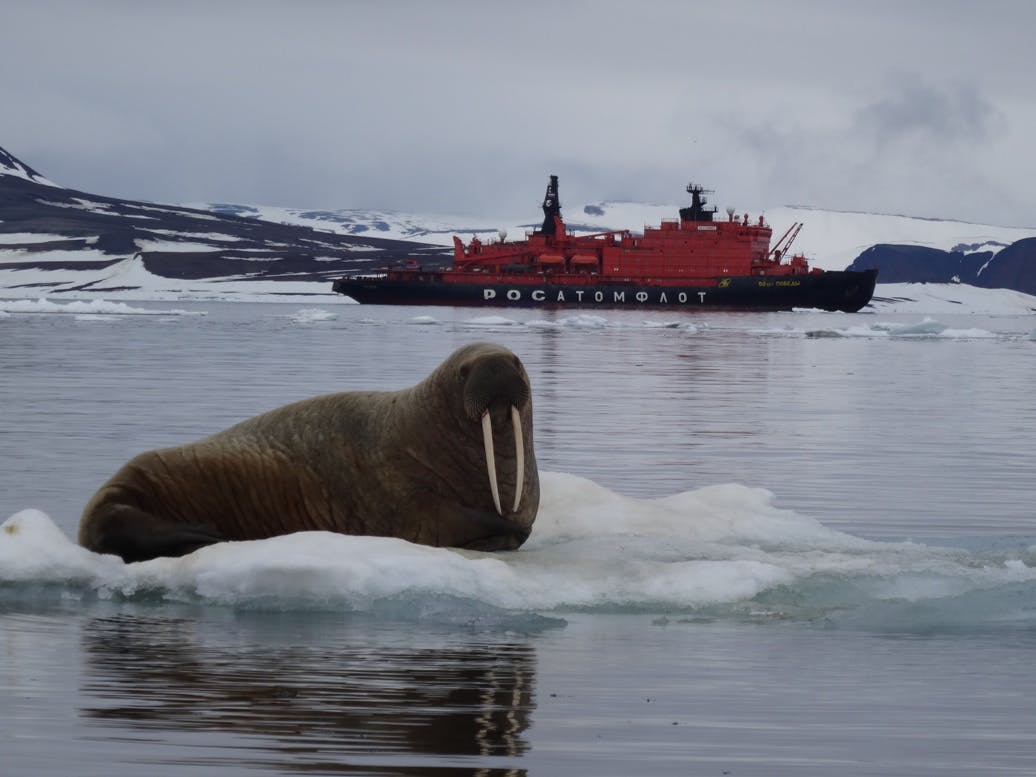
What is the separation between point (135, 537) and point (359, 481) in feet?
3.24

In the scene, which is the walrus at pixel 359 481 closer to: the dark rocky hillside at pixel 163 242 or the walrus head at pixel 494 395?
the walrus head at pixel 494 395

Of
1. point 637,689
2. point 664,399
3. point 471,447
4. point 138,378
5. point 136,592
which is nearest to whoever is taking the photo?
point 637,689

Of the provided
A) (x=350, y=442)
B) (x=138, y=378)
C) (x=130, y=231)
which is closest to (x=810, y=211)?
(x=130, y=231)

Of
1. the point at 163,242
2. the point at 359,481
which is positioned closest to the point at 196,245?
the point at 163,242

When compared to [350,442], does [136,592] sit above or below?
below

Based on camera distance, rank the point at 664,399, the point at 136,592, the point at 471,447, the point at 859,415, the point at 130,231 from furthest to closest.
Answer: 1. the point at 130,231
2. the point at 664,399
3. the point at 859,415
4. the point at 471,447
5. the point at 136,592

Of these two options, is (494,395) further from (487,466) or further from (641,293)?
(641,293)

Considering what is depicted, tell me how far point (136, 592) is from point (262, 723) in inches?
91.6

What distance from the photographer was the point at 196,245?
14150 cm

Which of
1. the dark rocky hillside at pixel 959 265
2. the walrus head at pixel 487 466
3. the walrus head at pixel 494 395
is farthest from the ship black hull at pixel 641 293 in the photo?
the walrus head at pixel 494 395

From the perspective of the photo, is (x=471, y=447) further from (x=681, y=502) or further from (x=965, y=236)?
(x=965, y=236)

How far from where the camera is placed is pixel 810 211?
186m

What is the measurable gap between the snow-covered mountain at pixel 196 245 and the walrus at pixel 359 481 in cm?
9479

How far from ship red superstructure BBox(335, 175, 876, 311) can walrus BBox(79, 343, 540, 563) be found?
237ft
